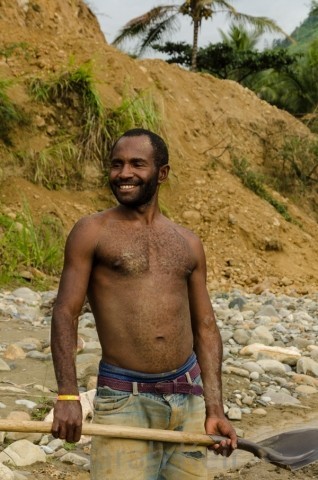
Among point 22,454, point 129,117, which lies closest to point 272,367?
point 22,454

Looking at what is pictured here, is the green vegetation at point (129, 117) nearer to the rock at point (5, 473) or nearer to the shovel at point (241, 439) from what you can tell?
the rock at point (5, 473)

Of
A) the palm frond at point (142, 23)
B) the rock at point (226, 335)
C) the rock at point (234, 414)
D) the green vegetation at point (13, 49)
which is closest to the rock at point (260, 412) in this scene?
the rock at point (234, 414)

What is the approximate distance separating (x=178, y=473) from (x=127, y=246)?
0.75 m

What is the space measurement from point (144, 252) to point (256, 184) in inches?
456

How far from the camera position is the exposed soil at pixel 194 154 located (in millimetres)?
11594

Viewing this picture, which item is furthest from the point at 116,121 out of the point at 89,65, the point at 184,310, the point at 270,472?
the point at 184,310

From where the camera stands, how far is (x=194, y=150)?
14109mm

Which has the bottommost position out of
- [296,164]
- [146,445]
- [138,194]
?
[146,445]

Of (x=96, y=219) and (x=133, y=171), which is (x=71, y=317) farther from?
(x=133, y=171)

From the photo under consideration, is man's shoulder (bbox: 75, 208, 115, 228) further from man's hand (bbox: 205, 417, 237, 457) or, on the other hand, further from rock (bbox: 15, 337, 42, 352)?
rock (bbox: 15, 337, 42, 352)

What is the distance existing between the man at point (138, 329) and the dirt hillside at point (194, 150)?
8.16 metres

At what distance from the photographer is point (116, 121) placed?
12.0 meters

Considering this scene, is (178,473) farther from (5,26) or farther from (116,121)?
(5,26)

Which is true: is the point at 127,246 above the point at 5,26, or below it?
below
